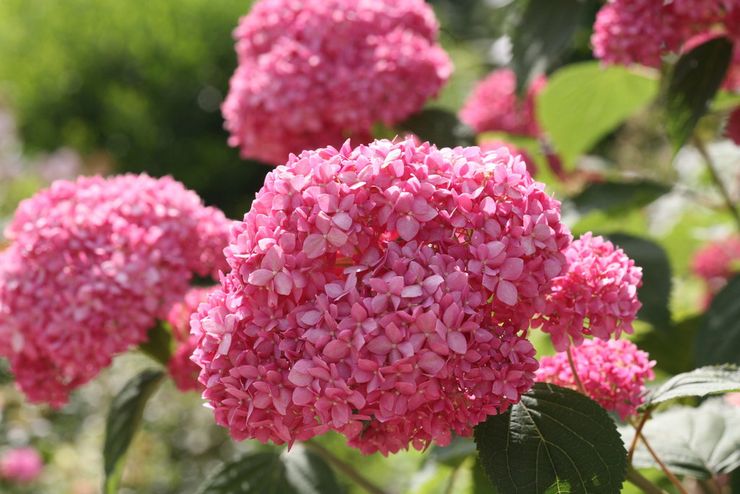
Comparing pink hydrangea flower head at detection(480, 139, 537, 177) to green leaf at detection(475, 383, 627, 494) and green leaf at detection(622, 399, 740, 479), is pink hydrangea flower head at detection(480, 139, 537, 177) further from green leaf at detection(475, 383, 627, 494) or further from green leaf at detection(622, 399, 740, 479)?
green leaf at detection(475, 383, 627, 494)

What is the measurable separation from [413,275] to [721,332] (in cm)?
77

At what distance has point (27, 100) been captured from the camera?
8.80 m

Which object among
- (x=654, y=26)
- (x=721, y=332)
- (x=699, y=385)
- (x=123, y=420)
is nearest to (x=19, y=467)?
(x=123, y=420)

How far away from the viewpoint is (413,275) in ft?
2.54

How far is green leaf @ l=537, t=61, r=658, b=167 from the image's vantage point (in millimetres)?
1906

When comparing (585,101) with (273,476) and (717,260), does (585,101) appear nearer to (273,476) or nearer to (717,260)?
(717,260)

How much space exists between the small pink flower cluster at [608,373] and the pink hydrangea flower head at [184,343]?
0.51m

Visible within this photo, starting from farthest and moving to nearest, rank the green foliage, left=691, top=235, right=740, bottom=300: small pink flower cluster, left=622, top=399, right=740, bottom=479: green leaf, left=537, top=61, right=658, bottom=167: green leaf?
the green foliage < left=691, top=235, right=740, bottom=300: small pink flower cluster < left=537, top=61, right=658, bottom=167: green leaf < left=622, top=399, right=740, bottom=479: green leaf

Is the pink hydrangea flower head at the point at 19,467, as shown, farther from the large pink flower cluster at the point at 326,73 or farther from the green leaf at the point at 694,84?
the green leaf at the point at 694,84

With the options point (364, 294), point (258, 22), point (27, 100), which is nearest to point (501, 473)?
point (364, 294)

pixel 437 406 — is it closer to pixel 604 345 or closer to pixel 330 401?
pixel 330 401

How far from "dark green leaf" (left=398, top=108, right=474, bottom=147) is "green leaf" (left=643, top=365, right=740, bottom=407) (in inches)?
31.0

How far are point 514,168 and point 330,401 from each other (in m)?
0.27

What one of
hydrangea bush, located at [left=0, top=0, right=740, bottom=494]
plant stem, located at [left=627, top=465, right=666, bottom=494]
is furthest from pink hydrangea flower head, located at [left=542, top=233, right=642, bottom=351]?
plant stem, located at [left=627, top=465, right=666, bottom=494]
